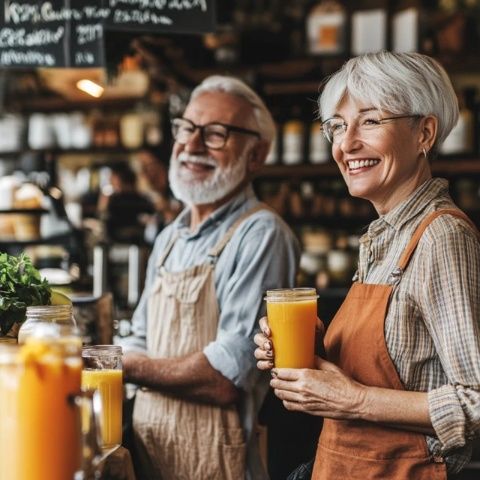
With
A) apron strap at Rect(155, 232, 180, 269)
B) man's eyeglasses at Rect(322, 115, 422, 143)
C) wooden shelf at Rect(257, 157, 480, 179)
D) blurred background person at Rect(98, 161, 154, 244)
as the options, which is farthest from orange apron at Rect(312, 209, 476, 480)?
blurred background person at Rect(98, 161, 154, 244)

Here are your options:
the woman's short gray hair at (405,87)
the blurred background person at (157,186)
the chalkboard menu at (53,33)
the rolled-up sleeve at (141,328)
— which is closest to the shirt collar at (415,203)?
the woman's short gray hair at (405,87)

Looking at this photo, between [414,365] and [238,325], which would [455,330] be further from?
[238,325]

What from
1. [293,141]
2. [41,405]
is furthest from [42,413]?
[293,141]

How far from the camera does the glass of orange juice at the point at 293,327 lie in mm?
1884

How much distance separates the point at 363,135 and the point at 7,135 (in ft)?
17.7

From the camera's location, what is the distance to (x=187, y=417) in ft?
8.47

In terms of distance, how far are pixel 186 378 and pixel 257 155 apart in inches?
37.9

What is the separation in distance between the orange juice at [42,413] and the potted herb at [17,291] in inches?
23.3

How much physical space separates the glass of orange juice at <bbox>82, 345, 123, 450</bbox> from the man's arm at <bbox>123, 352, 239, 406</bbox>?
2.20 ft

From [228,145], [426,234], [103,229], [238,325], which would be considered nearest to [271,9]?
[103,229]

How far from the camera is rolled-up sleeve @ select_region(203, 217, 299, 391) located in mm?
2520

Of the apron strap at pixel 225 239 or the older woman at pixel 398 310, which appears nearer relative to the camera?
the older woman at pixel 398 310

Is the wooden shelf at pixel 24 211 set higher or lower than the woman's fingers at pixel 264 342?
higher

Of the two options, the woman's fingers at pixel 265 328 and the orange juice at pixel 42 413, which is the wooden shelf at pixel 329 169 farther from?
the orange juice at pixel 42 413
